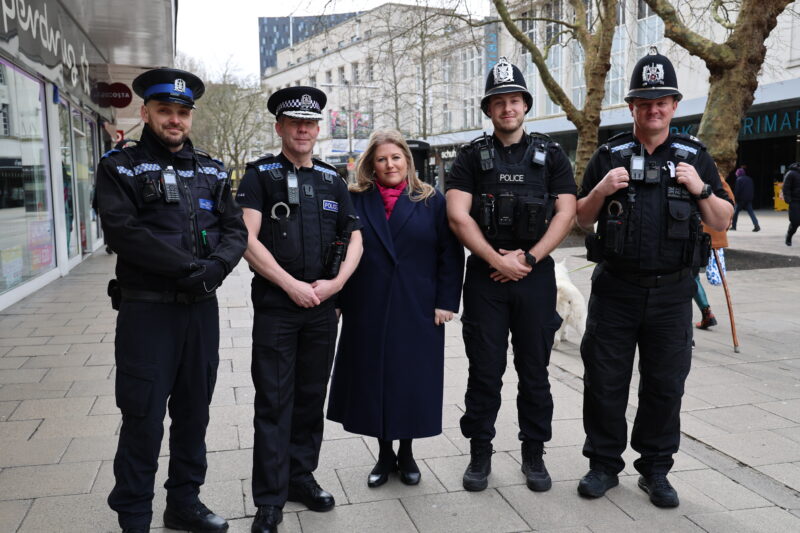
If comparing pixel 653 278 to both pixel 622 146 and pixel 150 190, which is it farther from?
pixel 150 190

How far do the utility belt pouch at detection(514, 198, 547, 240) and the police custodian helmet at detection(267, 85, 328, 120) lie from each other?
1142 millimetres

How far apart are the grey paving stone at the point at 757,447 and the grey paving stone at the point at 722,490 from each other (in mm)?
311

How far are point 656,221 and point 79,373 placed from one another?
184 inches

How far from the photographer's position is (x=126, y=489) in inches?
112

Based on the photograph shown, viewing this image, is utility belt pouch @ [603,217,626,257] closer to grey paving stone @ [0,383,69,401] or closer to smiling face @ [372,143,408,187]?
smiling face @ [372,143,408,187]

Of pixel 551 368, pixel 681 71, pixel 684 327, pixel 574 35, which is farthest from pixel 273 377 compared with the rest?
pixel 681 71

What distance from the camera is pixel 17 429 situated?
428 centimetres

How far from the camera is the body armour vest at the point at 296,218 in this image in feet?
10.4

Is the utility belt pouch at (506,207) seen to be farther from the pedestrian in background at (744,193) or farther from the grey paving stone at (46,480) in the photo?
the pedestrian in background at (744,193)

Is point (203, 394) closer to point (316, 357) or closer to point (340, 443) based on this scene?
point (316, 357)

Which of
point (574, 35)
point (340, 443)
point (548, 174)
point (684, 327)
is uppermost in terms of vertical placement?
point (574, 35)

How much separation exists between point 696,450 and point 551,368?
193 cm

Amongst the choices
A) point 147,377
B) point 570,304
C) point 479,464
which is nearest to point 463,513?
point 479,464

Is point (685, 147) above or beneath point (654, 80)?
beneath
